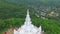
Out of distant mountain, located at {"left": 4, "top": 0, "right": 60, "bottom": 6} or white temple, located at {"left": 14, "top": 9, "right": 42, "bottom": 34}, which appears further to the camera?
distant mountain, located at {"left": 4, "top": 0, "right": 60, "bottom": 6}

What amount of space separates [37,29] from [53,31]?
1847mm

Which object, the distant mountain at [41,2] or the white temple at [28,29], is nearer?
the white temple at [28,29]

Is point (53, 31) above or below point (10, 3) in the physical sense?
below

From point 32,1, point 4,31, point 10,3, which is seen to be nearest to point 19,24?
point 4,31

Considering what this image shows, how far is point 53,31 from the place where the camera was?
21.2 metres

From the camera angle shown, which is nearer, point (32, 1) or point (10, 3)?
point (10, 3)

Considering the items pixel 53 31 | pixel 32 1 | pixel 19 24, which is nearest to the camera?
pixel 53 31

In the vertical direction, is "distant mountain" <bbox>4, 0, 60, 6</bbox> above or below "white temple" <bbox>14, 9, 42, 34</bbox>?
above

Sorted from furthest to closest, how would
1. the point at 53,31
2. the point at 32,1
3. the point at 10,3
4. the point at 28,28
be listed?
the point at 32,1 → the point at 10,3 → the point at 53,31 → the point at 28,28

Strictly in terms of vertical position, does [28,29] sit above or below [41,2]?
below

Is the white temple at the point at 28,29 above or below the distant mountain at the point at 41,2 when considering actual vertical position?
below

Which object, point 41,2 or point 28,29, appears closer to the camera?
point 28,29

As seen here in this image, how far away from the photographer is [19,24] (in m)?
22.8

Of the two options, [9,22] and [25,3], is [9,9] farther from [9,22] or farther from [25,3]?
[9,22]
